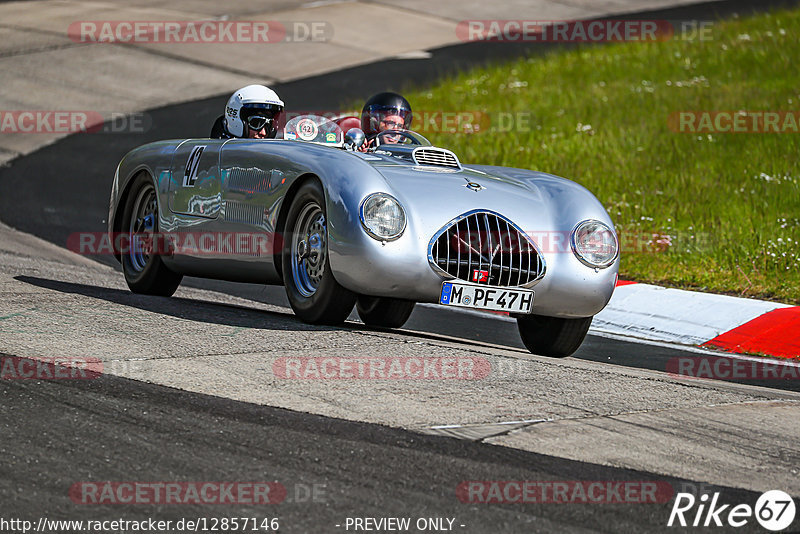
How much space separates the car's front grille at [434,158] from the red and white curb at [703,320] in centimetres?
216

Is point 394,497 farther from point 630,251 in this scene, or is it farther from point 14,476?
point 630,251

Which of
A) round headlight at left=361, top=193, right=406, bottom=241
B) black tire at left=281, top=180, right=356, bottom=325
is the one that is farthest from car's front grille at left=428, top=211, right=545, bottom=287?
black tire at left=281, top=180, right=356, bottom=325

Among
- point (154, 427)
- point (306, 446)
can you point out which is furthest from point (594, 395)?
point (154, 427)

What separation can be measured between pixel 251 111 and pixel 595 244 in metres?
2.65

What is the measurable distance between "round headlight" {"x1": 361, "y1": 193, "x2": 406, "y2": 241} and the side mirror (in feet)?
5.11

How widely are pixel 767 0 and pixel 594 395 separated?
20587 mm

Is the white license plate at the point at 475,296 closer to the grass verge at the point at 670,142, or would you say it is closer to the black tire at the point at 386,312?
the black tire at the point at 386,312

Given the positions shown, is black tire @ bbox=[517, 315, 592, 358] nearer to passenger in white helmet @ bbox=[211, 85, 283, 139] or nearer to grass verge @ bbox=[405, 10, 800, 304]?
passenger in white helmet @ bbox=[211, 85, 283, 139]

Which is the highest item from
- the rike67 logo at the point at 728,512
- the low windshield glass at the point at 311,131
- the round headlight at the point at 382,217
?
the low windshield glass at the point at 311,131

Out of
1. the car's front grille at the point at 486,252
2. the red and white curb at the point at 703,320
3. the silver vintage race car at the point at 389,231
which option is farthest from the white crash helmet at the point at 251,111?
the red and white curb at the point at 703,320

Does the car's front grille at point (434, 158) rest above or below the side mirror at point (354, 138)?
below

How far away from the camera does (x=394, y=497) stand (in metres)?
3.67

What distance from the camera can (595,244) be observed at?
21.2 ft

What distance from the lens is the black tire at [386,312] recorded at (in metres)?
7.76
